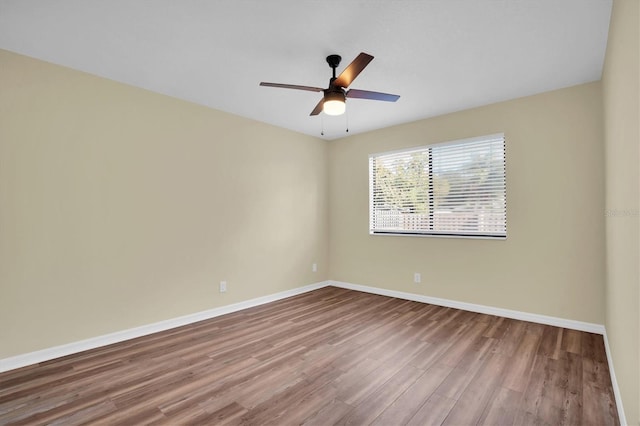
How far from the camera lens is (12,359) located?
249cm

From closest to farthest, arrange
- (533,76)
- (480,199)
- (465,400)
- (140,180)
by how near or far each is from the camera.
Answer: (465,400)
(533,76)
(140,180)
(480,199)

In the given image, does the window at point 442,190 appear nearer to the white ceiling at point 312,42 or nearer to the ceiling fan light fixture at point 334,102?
the white ceiling at point 312,42

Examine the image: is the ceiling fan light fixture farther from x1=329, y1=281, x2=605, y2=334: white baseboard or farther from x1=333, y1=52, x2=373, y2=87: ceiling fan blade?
x1=329, y1=281, x2=605, y2=334: white baseboard

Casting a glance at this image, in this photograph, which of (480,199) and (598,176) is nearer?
(598,176)

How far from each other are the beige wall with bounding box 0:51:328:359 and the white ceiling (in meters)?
0.33

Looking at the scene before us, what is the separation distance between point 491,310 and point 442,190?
5.43 ft

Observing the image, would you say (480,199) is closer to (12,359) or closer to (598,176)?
(598,176)

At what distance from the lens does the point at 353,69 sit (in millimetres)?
2219

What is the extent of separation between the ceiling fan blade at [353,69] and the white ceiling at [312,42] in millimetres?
315

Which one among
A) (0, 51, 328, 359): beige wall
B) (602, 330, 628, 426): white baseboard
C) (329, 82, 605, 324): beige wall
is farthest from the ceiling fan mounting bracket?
(602, 330, 628, 426): white baseboard

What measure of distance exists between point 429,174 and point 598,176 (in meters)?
1.81

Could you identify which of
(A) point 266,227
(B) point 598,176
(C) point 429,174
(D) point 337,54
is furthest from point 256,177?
(B) point 598,176

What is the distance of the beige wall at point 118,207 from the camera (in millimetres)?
2564

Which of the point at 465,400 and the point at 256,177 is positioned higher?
the point at 256,177
